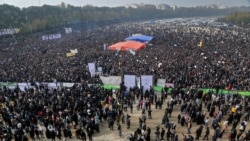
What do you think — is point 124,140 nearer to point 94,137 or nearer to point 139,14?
point 94,137

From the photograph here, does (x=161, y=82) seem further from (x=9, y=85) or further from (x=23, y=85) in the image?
(x=9, y=85)

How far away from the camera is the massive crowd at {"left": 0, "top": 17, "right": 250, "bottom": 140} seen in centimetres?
1798

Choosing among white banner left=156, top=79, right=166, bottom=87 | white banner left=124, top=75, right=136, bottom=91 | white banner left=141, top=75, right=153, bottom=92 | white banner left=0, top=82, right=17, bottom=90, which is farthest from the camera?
white banner left=0, top=82, right=17, bottom=90

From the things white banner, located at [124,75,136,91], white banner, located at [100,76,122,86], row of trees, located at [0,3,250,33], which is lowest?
white banner, located at [100,76,122,86]

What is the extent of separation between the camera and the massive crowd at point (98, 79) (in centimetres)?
1798

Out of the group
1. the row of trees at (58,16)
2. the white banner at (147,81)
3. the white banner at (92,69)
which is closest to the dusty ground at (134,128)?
the white banner at (147,81)

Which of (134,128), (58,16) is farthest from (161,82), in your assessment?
(58,16)

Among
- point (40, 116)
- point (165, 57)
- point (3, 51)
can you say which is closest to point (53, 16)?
point (3, 51)

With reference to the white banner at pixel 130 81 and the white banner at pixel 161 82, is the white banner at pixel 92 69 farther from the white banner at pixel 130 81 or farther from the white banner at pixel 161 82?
the white banner at pixel 161 82

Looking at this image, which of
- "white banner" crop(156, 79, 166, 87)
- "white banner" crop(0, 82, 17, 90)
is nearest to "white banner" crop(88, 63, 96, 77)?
"white banner" crop(156, 79, 166, 87)

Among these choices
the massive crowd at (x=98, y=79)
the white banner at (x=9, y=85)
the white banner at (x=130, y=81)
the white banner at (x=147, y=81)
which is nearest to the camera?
the massive crowd at (x=98, y=79)

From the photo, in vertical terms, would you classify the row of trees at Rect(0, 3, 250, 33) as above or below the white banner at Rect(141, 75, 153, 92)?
above

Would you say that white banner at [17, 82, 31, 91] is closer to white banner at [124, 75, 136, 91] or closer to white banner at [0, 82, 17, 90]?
white banner at [0, 82, 17, 90]

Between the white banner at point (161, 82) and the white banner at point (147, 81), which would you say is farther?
the white banner at point (161, 82)
